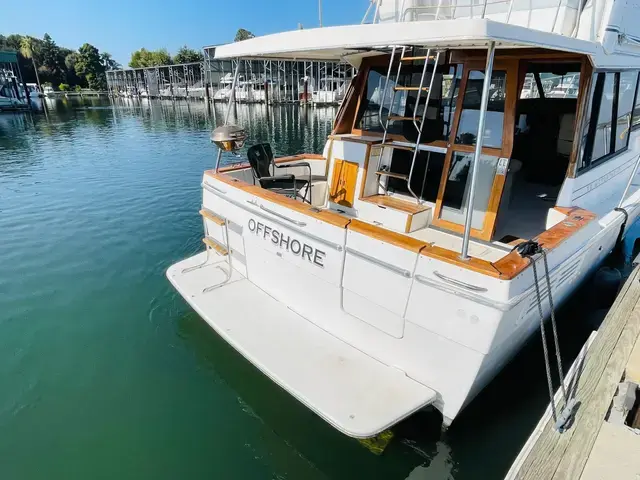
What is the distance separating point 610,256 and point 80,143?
2299cm

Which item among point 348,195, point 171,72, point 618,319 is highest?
point 171,72

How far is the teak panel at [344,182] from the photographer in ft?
16.5

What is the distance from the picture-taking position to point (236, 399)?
4234 millimetres

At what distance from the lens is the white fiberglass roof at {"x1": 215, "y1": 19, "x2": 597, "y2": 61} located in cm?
240

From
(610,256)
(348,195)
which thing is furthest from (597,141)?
(610,256)

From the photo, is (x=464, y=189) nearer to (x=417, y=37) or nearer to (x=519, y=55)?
(x=519, y=55)

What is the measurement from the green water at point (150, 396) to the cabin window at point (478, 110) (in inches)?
103

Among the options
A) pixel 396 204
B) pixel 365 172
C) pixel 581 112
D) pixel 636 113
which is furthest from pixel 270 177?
pixel 636 113

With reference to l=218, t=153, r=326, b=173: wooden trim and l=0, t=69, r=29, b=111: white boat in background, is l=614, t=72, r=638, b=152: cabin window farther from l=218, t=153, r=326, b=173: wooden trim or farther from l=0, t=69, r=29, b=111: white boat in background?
l=0, t=69, r=29, b=111: white boat in background

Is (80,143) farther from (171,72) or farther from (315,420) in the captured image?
(171,72)

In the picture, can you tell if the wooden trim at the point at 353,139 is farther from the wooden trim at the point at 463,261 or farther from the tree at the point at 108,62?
the tree at the point at 108,62

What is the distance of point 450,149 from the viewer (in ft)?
14.2

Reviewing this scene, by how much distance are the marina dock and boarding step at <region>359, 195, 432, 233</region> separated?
200cm

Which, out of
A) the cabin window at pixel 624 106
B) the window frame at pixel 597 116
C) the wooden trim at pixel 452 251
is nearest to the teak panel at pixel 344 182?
the wooden trim at pixel 452 251
